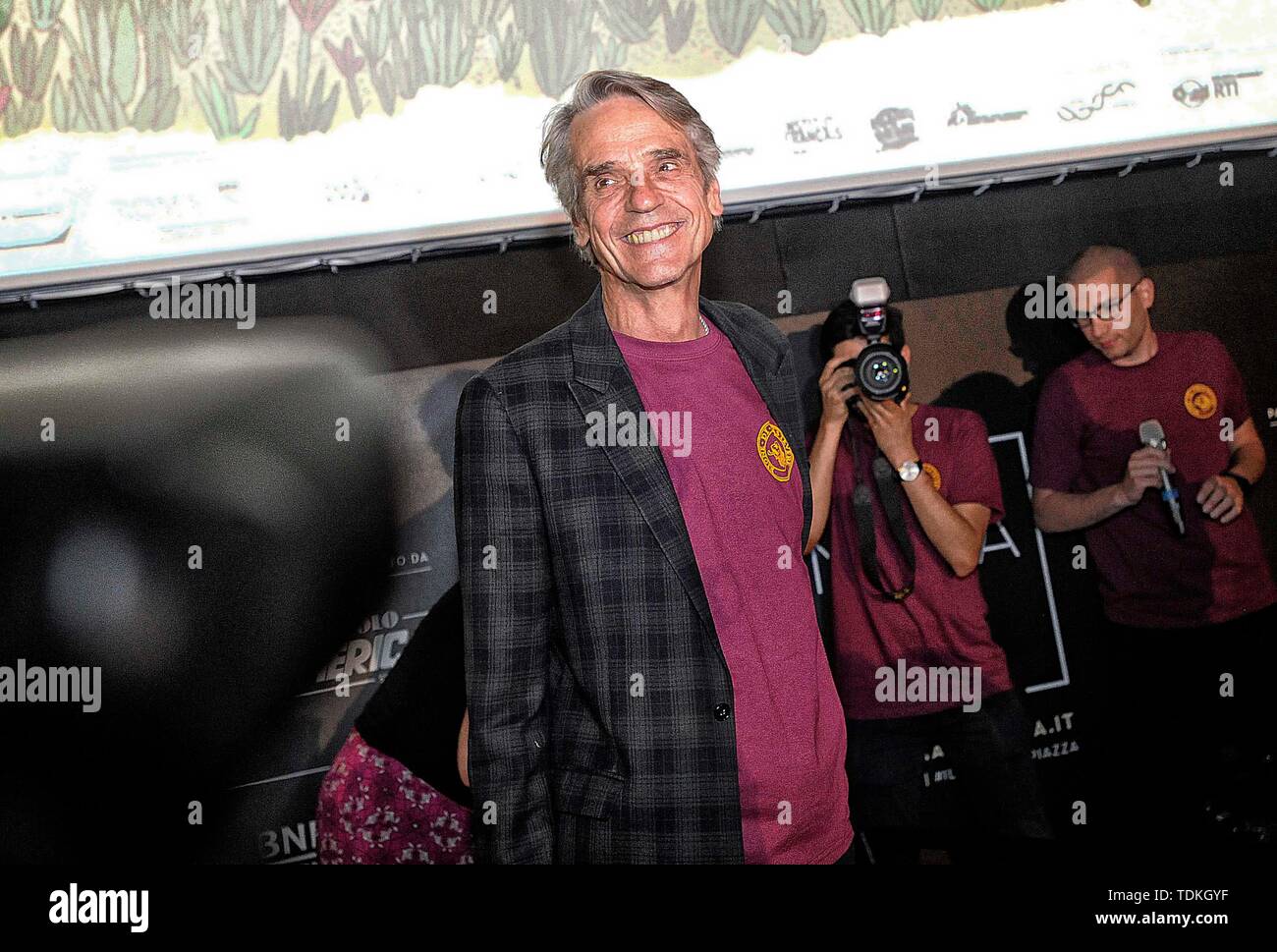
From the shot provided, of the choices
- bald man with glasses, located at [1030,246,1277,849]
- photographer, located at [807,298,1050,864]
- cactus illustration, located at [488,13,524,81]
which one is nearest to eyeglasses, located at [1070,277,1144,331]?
bald man with glasses, located at [1030,246,1277,849]

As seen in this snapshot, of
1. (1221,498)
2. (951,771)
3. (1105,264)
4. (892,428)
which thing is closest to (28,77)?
(892,428)

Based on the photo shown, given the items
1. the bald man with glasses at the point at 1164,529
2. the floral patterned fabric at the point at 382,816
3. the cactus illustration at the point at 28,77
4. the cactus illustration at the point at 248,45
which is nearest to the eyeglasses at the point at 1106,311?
the bald man with glasses at the point at 1164,529

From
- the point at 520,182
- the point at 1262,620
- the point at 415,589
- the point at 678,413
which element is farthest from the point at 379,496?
the point at 1262,620

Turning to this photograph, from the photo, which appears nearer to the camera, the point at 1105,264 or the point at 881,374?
the point at 881,374

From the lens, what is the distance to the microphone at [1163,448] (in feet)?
7.36

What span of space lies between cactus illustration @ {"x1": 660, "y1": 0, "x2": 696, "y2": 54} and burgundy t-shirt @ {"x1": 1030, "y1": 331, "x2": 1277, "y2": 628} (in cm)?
113

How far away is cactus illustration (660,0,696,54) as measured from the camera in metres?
2.29

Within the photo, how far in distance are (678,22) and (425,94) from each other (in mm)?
582

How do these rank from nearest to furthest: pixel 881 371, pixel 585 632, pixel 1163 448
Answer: pixel 585 632
pixel 881 371
pixel 1163 448

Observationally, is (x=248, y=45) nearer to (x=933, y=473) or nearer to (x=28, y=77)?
(x=28, y=77)

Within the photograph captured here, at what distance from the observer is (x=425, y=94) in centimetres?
229

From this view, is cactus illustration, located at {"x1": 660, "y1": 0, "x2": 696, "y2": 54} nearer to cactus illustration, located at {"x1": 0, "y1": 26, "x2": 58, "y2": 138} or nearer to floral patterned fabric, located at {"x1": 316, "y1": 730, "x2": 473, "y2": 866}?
cactus illustration, located at {"x1": 0, "y1": 26, "x2": 58, "y2": 138}

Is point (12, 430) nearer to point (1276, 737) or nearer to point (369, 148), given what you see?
point (369, 148)

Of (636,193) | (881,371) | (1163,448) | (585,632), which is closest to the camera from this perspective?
(585,632)
